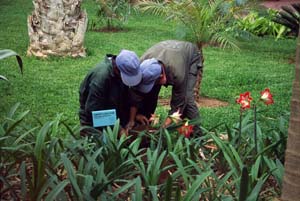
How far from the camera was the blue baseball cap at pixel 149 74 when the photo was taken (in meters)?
5.13

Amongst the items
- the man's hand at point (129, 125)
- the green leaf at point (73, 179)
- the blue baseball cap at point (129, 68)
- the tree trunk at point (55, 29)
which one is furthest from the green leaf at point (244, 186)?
the tree trunk at point (55, 29)

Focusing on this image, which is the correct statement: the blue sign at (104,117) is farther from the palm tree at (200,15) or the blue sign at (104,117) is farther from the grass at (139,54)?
the palm tree at (200,15)

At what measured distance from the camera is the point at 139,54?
40.3 feet

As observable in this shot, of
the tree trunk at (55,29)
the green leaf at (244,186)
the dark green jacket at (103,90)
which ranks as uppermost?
the green leaf at (244,186)

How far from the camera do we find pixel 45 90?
9055mm

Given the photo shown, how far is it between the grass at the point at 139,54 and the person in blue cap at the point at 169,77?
1.32 m

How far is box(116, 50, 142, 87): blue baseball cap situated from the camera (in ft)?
16.1

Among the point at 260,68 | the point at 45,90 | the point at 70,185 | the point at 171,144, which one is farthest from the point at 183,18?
the point at 70,185

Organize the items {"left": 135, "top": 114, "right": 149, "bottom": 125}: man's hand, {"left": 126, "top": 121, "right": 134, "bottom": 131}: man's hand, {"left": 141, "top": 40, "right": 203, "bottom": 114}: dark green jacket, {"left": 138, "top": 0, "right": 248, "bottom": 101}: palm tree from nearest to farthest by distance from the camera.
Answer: {"left": 126, "top": 121, "right": 134, "bottom": 131}: man's hand
{"left": 135, "top": 114, "right": 149, "bottom": 125}: man's hand
{"left": 141, "top": 40, "right": 203, "bottom": 114}: dark green jacket
{"left": 138, "top": 0, "right": 248, "bottom": 101}: palm tree

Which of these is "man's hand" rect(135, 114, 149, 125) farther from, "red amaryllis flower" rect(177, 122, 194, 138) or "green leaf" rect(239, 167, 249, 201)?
"green leaf" rect(239, 167, 249, 201)

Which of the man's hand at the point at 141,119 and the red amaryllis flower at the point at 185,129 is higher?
the red amaryllis flower at the point at 185,129

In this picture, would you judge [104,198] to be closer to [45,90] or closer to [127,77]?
[127,77]

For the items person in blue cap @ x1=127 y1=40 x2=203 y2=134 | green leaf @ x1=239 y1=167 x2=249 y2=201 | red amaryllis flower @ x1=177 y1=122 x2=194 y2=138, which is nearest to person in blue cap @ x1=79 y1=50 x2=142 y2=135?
person in blue cap @ x1=127 y1=40 x2=203 y2=134

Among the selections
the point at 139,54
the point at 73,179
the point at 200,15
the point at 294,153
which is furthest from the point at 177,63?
the point at 139,54
